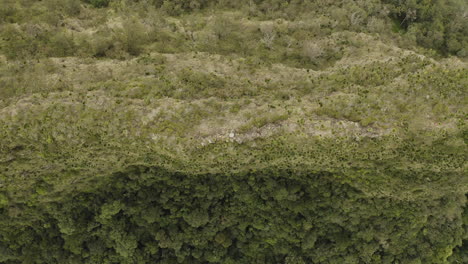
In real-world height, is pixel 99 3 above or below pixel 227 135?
above

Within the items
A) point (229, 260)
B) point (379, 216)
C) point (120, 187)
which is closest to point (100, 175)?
point (120, 187)

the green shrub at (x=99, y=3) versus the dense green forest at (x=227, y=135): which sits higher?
the green shrub at (x=99, y=3)

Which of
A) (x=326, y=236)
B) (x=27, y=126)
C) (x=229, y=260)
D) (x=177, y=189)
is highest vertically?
(x=27, y=126)

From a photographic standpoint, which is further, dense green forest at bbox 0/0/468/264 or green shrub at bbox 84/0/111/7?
green shrub at bbox 84/0/111/7

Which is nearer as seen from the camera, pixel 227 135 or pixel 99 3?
pixel 227 135

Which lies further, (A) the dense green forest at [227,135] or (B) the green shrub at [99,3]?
(B) the green shrub at [99,3]

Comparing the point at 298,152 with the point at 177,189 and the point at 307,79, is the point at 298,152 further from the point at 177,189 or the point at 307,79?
the point at 177,189

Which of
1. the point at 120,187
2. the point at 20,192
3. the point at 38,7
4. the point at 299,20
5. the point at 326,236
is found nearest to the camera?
the point at 20,192

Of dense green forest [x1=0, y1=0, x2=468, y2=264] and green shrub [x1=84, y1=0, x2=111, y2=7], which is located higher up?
green shrub [x1=84, y1=0, x2=111, y2=7]
